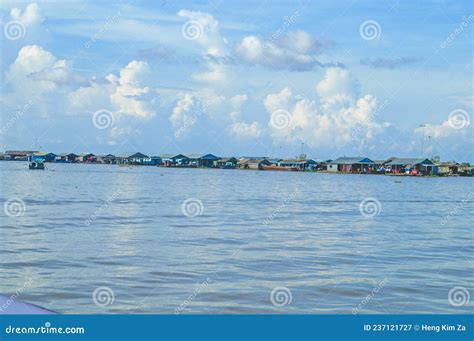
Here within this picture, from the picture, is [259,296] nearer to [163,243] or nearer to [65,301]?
[65,301]

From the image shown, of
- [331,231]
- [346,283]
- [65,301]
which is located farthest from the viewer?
[331,231]

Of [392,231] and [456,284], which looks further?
[392,231]

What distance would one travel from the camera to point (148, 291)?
512 inches

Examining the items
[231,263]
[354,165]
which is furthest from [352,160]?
[231,263]

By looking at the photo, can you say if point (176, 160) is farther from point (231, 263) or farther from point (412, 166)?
point (231, 263)

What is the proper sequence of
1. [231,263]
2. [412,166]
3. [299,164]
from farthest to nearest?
[299,164]
[412,166]
[231,263]

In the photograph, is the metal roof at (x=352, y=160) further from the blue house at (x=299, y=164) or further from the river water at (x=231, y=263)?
the river water at (x=231, y=263)

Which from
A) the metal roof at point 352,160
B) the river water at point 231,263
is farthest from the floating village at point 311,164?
the river water at point 231,263

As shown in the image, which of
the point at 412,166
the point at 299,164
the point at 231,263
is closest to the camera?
the point at 231,263

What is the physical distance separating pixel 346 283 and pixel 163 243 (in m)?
7.30

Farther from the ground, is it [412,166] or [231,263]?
[412,166]

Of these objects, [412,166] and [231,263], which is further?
[412,166]
